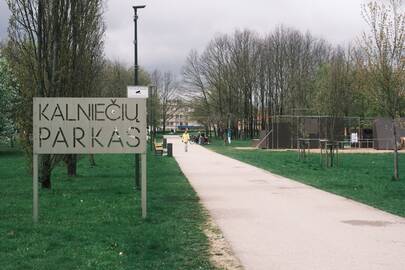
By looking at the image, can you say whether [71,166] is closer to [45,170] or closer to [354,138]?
[45,170]

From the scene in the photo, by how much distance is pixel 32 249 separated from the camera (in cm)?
757

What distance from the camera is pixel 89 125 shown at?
1056 cm

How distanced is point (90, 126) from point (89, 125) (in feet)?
0.08

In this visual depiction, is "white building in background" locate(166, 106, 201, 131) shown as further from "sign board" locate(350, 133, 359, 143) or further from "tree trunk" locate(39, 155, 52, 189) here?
"tree trunk" locate(39, 155, 52, 189)

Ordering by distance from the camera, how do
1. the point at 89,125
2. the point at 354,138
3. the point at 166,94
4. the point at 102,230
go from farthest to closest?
the point at 166,94
the point at 354,138
the point at 89,125
the point at 102,230

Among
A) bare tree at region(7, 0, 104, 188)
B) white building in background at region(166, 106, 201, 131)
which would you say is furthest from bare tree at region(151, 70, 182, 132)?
bare tree at region(7, 0, 104, 188)

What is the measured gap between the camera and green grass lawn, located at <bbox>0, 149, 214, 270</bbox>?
6996 millimetres

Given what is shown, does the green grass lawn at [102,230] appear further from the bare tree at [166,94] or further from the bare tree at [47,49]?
the bare tree at [166,94]

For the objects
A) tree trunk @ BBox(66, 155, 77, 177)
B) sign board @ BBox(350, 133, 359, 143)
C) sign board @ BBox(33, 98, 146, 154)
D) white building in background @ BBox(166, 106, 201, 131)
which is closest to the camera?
sign board @ BBox(33, 98, 146, 154)

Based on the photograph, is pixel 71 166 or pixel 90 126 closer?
pixel 90 126

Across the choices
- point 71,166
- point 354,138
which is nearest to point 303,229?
point 71,166

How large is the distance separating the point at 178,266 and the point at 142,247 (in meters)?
1.12

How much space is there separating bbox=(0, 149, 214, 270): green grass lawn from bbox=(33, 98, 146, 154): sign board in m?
1.18

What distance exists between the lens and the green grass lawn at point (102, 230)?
6996 millimetres
